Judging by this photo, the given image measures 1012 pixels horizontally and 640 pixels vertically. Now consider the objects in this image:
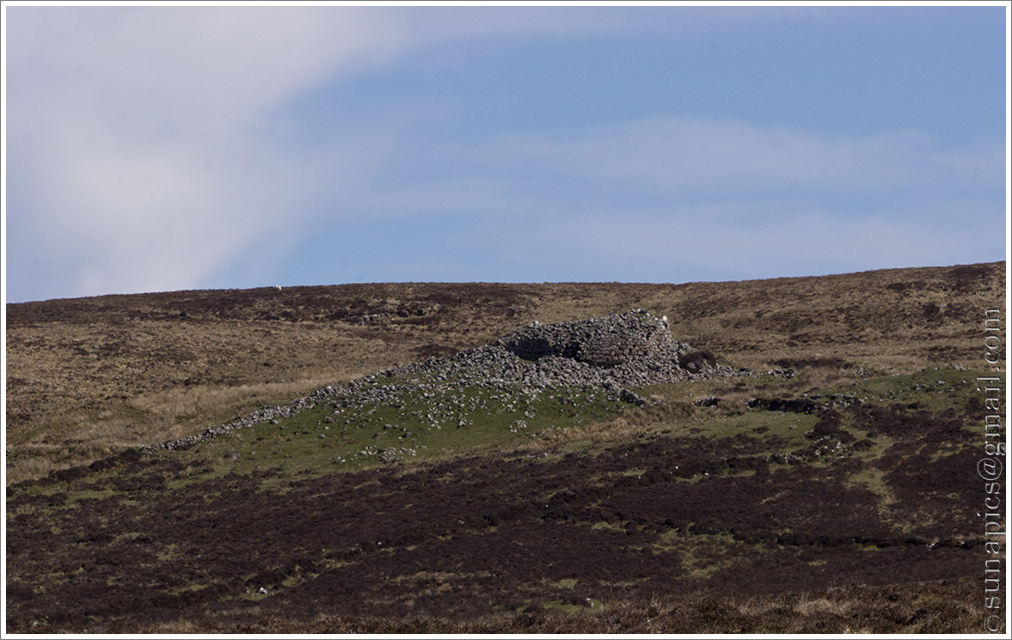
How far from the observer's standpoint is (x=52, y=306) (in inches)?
3524

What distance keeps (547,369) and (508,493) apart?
17.6 m

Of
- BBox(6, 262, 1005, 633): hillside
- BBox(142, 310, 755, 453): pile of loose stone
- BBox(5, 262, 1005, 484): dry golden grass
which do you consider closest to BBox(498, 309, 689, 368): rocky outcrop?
BBox(142, 310, 755, 453): pile of loose stone

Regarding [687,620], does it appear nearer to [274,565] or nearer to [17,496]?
[274,565]

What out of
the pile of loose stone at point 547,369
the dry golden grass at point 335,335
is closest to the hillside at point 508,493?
the pile of loose stone at point 547,369

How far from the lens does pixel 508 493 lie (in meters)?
32.9

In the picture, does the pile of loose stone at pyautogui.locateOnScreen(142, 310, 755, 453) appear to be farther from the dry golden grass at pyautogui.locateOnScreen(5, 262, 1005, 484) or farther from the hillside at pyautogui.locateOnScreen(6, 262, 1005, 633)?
the dry golden grass at pyautogui.locateOnScreen(5, 262, 1005, 484)

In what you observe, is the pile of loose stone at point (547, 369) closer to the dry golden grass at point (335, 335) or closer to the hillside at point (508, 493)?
the hillside at point (508, 493)

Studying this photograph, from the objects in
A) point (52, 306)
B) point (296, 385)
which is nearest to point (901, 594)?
point (296, 385)

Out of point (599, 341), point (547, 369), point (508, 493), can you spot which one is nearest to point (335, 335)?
point (599, 341)

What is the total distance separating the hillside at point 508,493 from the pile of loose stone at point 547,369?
228mm

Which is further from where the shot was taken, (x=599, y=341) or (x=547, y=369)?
(x=599, y=341)

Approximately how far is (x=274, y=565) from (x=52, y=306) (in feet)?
245

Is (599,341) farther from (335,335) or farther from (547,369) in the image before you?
(335,335)

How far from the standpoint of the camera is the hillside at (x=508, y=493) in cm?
2288
